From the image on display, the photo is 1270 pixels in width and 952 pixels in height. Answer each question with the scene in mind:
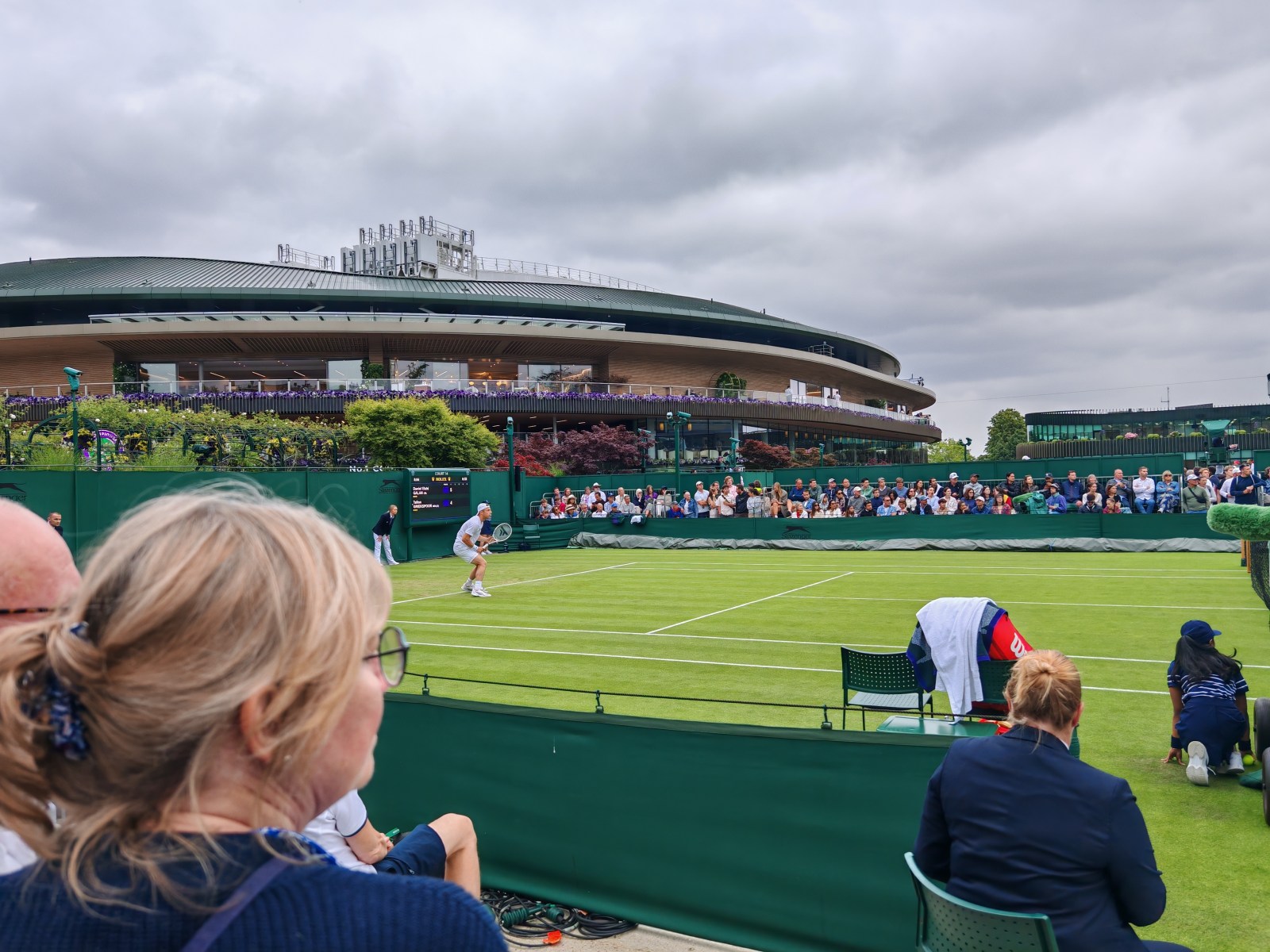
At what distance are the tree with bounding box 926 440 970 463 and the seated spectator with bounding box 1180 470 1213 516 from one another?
6392cm

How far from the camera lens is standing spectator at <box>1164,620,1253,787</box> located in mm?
6848

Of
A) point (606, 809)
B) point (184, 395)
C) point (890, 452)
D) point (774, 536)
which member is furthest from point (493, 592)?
point (890, 452)

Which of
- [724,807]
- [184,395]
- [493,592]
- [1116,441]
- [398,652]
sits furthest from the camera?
[1116,441]

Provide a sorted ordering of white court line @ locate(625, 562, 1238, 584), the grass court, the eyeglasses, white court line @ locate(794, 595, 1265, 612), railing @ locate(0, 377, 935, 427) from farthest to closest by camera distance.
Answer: railing @ locate(0, 377, 935, 427) < white court line @ locate(625, 562, 1238, 584) < white court line @ locate(794, 595, 1265, 612) < the grass court < the eyeglasses

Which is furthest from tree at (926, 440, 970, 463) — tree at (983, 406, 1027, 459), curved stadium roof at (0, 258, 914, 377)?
curved stadium roof at (0, 258, 914, 377)

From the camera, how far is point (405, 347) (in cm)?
5997

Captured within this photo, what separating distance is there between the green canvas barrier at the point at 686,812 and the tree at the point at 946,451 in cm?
8682

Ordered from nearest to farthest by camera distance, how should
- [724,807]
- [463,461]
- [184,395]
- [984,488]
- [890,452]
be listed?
1. [724,807]
2. [984,488]
3. [463,461]
4. [184,395]
5. [890,452]

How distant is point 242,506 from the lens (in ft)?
4.16

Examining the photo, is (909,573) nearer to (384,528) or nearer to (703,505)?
(703,505)

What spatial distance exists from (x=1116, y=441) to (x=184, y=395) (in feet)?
180

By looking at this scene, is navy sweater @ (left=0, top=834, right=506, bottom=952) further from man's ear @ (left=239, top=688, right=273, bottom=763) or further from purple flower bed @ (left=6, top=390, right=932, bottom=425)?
purple flower bed @ (left=6, top=390, right=932, bottom=425)

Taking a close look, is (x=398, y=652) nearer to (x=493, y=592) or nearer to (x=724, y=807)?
(x=724, y=807)

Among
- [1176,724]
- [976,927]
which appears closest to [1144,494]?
[1176,724]
